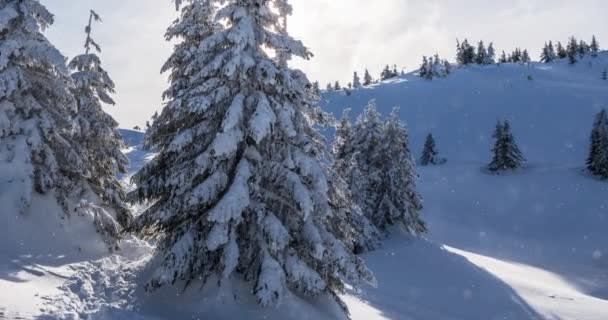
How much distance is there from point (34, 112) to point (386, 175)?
2642 centimetres

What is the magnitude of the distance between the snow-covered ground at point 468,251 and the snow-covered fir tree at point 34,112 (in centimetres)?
144

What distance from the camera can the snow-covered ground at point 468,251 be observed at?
12.8 metres

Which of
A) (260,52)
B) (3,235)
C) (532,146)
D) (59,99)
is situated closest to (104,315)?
(3,235)

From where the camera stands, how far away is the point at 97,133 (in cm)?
1898

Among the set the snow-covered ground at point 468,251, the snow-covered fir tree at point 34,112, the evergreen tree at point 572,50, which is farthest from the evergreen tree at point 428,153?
the evergreen tree at point 572,50

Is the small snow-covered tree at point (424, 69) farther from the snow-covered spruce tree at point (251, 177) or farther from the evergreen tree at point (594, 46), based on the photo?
the snow-covered spruce tree at point (251, 177)

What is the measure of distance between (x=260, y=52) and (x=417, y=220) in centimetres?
2781

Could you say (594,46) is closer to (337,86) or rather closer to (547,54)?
(547,54)

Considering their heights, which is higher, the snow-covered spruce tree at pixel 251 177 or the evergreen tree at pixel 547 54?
the evergreen tree at pixel 547 54

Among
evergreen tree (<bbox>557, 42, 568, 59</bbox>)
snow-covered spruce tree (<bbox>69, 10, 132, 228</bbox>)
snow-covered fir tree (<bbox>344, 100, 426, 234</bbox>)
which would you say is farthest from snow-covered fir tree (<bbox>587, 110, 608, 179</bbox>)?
evergreen tree (<bbox>557, 42, 568, 59</bbox>)

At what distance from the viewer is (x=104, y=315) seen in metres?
11.5

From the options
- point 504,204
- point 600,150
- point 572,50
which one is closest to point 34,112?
point 504,204

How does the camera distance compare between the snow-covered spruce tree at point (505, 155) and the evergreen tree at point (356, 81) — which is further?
the evergreen tree at point (356, 81)

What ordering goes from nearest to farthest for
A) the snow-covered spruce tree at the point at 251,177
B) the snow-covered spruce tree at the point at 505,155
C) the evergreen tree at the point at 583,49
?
the snow-covered spruce tree at the point at 251,177 < the snow-covered spruce tree at the point at 505,155 < the evergreen tree at the point at 583,49
